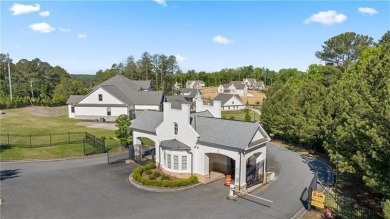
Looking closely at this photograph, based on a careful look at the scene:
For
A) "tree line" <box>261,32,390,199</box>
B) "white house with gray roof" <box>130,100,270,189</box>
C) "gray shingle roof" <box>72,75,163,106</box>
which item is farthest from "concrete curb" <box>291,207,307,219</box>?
"gray shingle roof" <box>72,75,163,106</box>

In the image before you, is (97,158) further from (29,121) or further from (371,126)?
(29,121)

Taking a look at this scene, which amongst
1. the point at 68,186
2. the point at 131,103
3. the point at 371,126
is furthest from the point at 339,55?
the point at 68,186

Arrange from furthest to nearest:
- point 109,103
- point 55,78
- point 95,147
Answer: point 55,78 → point 109,103 → point 95,147

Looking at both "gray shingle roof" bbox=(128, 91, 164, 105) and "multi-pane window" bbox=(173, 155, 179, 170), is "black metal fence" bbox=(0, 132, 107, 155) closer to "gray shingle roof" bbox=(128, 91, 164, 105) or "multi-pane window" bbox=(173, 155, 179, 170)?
"multi-pane window" bbox=(173, 155, 179, 170)

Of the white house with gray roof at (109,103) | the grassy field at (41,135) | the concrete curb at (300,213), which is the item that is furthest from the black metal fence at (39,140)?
the concrete curb at (300,213)

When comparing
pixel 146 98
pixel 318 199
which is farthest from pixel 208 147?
pixel 146 98

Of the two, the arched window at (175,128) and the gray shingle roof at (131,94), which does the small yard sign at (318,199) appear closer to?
the arched window at (175,128)

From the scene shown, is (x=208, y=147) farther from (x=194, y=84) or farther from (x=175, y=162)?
(x=194, y=84)
